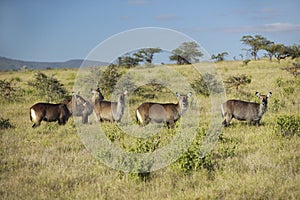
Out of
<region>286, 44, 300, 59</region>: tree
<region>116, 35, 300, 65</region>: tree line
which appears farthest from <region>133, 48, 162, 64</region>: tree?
<region>286, 44, 300, 59</region>: tree

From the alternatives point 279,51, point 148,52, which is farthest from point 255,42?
point 148,52

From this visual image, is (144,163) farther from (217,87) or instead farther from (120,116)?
(217,87)

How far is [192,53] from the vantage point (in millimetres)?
16000

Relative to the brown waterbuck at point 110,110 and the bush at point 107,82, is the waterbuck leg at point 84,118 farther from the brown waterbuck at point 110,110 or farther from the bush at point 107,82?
the bush at point 107,82

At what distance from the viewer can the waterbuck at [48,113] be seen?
448 inches

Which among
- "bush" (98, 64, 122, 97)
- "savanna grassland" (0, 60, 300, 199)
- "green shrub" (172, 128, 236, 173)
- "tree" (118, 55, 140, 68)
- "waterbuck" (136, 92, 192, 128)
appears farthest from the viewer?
"bush" (98, 64, 122, 97)

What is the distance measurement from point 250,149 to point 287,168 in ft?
5.38

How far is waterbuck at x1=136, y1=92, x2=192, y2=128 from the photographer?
11.0 meters

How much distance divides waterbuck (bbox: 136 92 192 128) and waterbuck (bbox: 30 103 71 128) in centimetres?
279

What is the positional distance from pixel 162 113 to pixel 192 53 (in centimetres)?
584

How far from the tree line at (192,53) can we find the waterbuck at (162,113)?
1672 millimetres

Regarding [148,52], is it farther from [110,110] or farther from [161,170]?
[161,170]

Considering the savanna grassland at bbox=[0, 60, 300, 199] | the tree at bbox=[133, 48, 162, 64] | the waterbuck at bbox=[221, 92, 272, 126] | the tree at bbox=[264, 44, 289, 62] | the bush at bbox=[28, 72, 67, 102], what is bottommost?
the savanna grassland at bbox=[0, 60, 300, 199]

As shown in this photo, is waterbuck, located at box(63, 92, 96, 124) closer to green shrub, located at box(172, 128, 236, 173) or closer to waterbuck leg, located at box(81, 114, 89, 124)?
waterbuck leg, located at box(81, 114, 89, 124)
